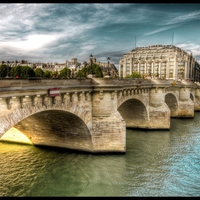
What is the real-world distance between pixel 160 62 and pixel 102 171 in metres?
118

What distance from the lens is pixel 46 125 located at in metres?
22.3

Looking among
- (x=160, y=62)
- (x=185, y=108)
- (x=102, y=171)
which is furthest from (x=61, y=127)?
(x=160, y=62)

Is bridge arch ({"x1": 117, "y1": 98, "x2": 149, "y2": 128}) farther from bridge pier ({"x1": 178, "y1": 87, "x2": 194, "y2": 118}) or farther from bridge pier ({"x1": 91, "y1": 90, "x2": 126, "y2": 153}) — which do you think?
bridge pier ({"x1": 178, "y1": 87, "x2": 194, "y2": 118})

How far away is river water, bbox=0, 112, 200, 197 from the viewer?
15430 millimetres

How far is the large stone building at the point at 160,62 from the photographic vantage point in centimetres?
12456

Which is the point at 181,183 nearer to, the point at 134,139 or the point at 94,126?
the point at 94,126

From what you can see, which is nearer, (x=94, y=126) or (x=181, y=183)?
(x=181, y=183)

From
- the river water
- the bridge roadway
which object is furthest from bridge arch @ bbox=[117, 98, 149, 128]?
the river water

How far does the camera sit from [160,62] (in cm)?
12900

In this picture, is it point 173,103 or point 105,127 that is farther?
point 173,103

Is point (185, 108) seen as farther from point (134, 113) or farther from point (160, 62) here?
point (160, 62)

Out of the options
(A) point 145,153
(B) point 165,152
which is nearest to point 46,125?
(A) point 145,153

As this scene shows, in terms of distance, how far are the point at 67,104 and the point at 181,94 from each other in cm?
3336

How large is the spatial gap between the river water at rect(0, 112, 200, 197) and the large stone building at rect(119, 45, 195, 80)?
97.3 m
